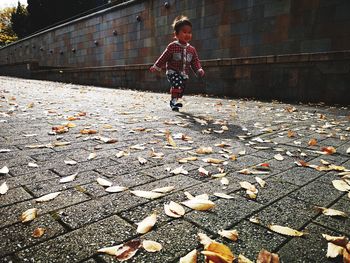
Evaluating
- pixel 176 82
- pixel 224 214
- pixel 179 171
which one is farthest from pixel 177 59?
pixel 224 214

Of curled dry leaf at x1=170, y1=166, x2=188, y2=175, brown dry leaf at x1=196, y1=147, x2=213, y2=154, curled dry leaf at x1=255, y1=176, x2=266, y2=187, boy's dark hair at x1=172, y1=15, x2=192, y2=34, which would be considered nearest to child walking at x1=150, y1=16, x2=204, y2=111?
boy's dark hair at x1=172, y1=15, x2=192, y2=34

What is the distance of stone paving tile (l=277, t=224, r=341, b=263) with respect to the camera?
119 cm

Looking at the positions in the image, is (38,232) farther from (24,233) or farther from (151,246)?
(151,246)

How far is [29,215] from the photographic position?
4.77 ft

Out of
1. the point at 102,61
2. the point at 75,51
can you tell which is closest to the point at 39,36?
the point at 75,51

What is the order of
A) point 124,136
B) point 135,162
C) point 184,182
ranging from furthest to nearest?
point 124,136
point 135,162
point 184,182

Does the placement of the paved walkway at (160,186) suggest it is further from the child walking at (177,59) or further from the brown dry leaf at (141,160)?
the child walking at (177,59)

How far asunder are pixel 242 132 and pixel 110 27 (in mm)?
15088

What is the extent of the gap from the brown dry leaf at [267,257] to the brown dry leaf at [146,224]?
0.53 m

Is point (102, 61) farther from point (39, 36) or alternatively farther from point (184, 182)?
point (184, 182)

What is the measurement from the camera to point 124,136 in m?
3.31

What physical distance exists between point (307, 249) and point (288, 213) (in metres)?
0.31

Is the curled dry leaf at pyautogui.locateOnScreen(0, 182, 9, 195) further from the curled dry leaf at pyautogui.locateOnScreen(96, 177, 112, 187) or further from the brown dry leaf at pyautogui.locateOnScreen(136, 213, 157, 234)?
the brown dry leaf at pyautogui.locateOnScreen(136, 213, 157, 234)

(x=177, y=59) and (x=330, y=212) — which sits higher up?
(x=177, y=59)
